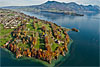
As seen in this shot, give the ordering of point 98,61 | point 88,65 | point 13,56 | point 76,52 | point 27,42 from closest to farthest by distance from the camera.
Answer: point 88,65
point 98,61
point 13,56
point 76,52
point 27,42

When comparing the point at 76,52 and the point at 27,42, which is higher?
the point at 27,42

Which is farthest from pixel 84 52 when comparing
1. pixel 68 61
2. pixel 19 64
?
pixel 19 64

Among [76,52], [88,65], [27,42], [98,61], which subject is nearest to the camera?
[88,65]

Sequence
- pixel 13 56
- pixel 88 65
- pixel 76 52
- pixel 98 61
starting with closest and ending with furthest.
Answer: pixel 88 65, pixel 98 61, pixel 13 56, pixel 76 52

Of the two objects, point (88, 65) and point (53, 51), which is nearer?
point (88, 65)

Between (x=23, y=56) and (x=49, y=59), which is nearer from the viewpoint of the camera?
(x=49, y=59)

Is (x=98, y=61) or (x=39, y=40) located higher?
(x=39, y=40)

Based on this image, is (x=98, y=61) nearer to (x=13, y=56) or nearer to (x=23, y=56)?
(x=23, y=56)

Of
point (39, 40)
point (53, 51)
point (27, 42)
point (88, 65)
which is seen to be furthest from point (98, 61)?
point (27, 42)

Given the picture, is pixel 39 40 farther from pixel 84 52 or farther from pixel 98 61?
pixel 98 61
